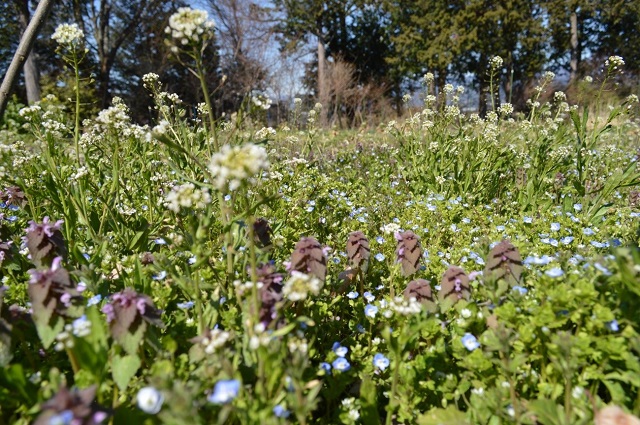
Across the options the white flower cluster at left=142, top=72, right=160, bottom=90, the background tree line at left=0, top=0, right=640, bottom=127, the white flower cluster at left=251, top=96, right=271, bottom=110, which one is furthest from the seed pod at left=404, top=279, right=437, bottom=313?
the background tree line at left=0, top=0, right=640, bottom=127

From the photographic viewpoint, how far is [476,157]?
3.63 metres

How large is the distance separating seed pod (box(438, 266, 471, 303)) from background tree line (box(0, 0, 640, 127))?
51.9 ft

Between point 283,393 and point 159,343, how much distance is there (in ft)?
1.66

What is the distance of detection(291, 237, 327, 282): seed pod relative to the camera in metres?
1.53

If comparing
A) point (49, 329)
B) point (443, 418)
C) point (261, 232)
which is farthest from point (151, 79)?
point (443, 418)

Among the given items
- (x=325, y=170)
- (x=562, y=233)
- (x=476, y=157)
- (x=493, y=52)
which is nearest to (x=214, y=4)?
(x=493, y=52)

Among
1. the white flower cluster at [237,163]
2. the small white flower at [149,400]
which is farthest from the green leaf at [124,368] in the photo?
the white flower cluster at [237,163]

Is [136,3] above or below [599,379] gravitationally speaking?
above

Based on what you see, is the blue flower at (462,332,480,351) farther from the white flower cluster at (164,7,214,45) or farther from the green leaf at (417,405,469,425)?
the white flower cluster at (164,7,214,45)

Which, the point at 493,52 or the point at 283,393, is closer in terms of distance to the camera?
the point at 283,393

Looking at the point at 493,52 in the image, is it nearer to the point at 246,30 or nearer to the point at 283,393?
the point at 246,30

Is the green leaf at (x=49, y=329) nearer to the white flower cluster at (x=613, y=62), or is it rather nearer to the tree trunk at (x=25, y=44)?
the tree trunk at (x=25, y=44)

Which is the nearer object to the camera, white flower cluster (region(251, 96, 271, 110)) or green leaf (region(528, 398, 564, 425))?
green leaf (region(528, 398, 564, 425))

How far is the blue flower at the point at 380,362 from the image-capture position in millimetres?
1481
